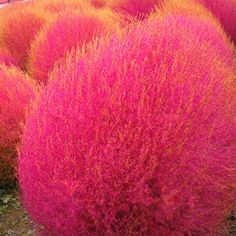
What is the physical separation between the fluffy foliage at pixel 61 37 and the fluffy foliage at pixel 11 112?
105 centimetres

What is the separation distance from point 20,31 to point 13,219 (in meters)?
4.36

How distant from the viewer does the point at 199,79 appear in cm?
326

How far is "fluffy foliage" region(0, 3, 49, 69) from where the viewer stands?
8.26 meters

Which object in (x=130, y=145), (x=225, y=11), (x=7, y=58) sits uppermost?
(x=130, y=145)

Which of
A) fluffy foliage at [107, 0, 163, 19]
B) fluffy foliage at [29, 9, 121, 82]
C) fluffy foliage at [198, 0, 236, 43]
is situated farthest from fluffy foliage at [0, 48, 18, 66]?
fluffy foliage at [198, 0, 236, 43]

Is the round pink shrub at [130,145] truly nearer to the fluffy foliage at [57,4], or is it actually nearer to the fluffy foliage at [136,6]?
the fluffy foliage at [136,6]

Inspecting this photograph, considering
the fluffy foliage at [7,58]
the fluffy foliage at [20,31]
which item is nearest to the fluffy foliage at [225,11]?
the fluffy foliage at [20,31]

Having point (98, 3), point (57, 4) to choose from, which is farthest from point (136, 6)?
point (98, 3)

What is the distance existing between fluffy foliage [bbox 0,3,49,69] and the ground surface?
345 centimetres

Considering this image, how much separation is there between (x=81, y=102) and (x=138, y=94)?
38 centimetres

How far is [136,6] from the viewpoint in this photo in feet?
30.7

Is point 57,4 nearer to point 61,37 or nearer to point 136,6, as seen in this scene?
point 136,6

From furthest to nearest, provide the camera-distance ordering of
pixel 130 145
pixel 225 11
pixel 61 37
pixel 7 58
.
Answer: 1. pixel 225 11
2. pixel 7 58
3. pixel 61 37
4. pixel 130 145

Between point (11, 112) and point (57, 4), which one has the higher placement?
point (11, 112)
